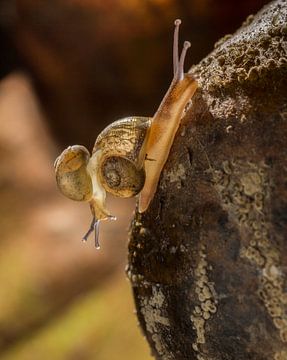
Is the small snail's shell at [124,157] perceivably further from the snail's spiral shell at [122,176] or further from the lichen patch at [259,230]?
the lichen patch at [259,230]

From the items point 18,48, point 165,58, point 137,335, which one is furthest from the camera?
point 18,48

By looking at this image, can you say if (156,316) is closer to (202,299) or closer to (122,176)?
(202,299)

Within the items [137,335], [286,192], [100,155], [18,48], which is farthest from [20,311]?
[286,192]

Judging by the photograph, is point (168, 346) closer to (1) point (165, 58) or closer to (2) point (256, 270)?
(2) point (256, 270)

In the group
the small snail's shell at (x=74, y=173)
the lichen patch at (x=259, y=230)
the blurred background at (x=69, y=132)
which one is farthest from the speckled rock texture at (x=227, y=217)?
the blurred background at (x=69, y=132)

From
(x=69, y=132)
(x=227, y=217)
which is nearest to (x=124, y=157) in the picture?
(x=227, y=217)
